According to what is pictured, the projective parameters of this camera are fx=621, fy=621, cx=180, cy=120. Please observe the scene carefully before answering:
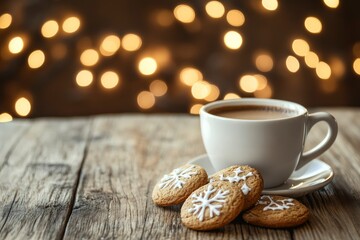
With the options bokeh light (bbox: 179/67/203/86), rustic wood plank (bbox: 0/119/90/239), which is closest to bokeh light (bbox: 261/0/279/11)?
bokeh light (bbox: 179/67/203/86)

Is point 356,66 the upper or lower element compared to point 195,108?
upper

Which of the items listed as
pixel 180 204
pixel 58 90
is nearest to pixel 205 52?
pixel 58 90

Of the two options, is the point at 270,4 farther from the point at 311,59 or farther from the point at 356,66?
the point at 356,66

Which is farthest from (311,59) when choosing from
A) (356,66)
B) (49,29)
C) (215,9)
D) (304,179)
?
(304,179)

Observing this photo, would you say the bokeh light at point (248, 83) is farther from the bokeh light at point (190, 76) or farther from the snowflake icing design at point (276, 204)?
the snowflake icing design at point (276, 204)

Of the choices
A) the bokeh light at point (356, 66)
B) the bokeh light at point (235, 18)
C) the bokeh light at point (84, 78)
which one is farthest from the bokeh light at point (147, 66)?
the bokeh light at point (356, 66)

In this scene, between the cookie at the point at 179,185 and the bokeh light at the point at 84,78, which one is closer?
the cookie at the point at 179,185

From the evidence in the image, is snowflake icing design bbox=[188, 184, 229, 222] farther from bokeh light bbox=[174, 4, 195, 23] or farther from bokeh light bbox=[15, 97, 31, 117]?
bokeh light bbox=[15, 97, 31, 117]
